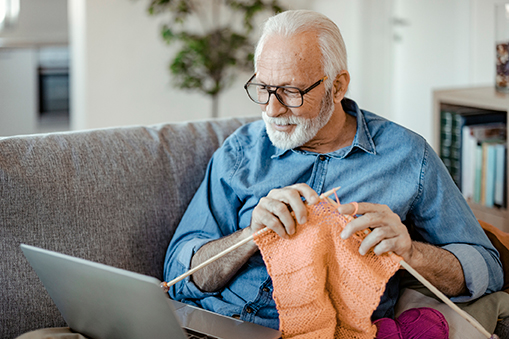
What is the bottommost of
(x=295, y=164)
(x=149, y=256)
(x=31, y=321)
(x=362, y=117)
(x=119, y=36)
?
(x=31, y=321)

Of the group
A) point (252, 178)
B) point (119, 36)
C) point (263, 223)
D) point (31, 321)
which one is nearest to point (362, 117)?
point (252, 178)

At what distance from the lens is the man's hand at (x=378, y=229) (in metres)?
0.98

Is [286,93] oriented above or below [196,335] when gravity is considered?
above

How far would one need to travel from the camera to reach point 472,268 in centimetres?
116

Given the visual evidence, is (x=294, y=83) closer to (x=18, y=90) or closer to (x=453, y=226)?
(x=453, y=226)

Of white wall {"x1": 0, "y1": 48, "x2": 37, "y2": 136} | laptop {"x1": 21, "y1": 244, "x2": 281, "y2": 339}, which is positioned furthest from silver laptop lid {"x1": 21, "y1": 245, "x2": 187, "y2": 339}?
white wall {"x1": 0, "y1": 48, "x2": 37, "y2": 136}

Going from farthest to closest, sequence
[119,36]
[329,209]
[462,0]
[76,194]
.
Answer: [119,36], [462,0], [76,194], [329,209]

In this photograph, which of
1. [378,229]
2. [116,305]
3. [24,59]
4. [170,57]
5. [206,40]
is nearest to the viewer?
[116,305]

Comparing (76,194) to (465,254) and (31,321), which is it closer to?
(31,321)

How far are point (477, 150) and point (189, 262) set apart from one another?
4.59 feet

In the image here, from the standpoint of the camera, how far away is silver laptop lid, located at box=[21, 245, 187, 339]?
80 cm

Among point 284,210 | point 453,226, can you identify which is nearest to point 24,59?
point 284,210

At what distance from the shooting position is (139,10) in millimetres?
3646

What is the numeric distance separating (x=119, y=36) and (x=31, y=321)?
9.29ft
